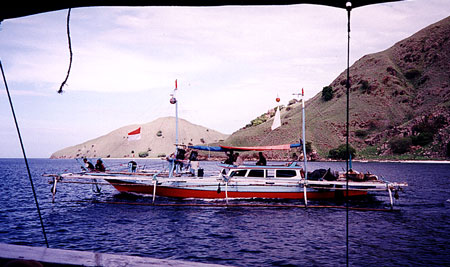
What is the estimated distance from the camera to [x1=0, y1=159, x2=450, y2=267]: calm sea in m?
16.1

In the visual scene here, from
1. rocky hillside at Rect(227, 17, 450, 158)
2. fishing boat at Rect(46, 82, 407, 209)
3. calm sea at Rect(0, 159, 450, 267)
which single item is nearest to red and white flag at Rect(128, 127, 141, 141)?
fishing boat at Rect(46, 82, 407, 209)

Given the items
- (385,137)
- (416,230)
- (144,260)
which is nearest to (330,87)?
(385,137)

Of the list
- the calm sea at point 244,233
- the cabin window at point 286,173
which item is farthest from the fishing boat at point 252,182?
the calm sea at point 244,233

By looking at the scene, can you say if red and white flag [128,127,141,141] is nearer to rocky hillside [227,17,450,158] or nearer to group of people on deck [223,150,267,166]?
group of people on deck [223,150,267,166]

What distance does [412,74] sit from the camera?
6388 inches

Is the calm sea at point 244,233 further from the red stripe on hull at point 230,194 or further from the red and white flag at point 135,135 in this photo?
the red and white flag at point 135,135

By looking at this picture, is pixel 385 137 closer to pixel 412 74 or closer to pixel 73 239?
pixel 412 74

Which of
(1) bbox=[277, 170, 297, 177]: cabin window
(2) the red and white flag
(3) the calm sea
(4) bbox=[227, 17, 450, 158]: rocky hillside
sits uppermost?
(4) bbox=[227, 17, 450, 158]: rocky hillside

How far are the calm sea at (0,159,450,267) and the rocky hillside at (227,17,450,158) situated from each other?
106738 mm

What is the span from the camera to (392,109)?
14750 cm

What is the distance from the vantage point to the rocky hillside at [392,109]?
12525 centimetres

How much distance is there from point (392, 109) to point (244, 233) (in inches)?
5756

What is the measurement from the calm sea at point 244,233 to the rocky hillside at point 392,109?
350ft

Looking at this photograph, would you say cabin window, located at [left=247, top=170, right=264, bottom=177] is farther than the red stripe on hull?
No
